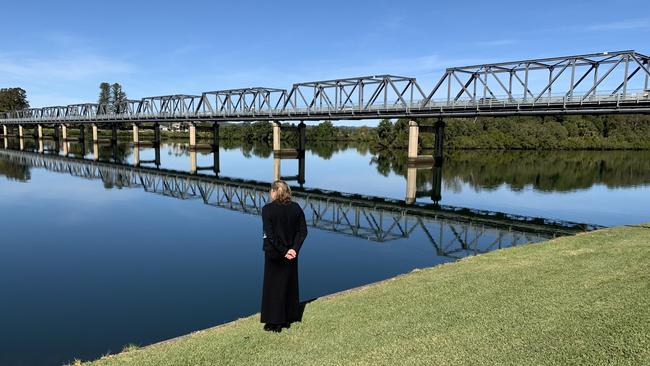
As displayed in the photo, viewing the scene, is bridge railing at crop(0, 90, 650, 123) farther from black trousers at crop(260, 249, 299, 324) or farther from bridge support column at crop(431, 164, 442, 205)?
black trousers at crop(260, 249, 299, 324)

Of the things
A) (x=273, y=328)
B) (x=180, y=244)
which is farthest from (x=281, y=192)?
(x=180, y=244)

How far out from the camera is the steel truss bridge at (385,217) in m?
22.8

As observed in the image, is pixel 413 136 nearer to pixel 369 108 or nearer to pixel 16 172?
pixel 369 108

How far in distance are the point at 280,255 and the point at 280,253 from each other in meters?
0.05

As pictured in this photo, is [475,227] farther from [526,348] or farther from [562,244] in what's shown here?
[526,348]

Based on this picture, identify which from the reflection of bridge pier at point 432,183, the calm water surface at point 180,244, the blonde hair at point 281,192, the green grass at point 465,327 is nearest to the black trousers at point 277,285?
the green grass at point 465,327

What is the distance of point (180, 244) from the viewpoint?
20.4 metres

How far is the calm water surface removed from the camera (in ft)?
38.6

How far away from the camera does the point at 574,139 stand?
126125 mm

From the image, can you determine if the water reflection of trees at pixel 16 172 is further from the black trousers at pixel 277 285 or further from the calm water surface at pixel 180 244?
the black trousers at pixel 277 285

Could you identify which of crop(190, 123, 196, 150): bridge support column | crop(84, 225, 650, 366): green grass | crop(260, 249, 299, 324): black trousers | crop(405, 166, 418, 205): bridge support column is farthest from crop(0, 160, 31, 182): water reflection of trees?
crop(260, 249, 299, 324): black trousers

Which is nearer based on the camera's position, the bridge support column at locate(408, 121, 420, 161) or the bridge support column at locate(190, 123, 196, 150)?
the bridge support column at locate(408, 121, 420, 161)

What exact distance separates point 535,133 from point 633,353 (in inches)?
5182

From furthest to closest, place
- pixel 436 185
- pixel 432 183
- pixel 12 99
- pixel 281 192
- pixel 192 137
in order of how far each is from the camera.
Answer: pixel 12 99, pixel 192 137, pixel 432 183, pixel 436 185, pixel 281 192
